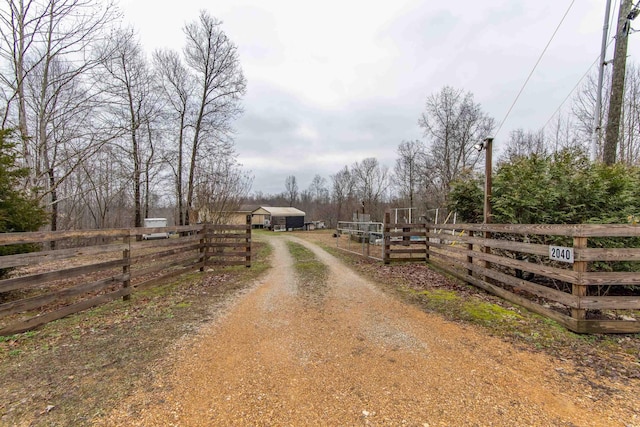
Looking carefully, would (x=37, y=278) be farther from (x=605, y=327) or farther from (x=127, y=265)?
(x=605, y=327)

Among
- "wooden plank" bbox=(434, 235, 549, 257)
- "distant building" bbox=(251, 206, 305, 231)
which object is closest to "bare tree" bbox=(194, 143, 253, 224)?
"wooden plank" bbox=(434, 235, 549, 257)

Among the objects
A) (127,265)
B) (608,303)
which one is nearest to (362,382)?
(608,303)

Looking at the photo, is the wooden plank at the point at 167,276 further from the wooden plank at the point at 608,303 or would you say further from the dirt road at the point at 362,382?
the wooden plank at the point at 608,303

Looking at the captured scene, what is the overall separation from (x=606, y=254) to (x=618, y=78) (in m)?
5.76

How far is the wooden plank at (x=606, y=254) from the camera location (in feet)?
11.8

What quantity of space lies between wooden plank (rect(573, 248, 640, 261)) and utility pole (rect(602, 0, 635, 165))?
4.26m

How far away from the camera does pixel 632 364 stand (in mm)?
2914

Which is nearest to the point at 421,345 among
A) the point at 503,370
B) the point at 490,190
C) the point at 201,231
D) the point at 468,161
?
the point at 503,370

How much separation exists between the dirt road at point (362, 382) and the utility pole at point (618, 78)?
6.48 m

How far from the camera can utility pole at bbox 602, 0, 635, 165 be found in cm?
646

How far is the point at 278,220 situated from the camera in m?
39.0

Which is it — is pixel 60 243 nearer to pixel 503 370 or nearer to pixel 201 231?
pixel 201 231

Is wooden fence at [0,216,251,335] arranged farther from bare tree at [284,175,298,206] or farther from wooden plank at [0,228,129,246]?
bare tree at [284,175,298,206]

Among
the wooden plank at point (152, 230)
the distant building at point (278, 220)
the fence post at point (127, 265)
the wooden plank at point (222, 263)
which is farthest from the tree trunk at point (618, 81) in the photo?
the distant building at point (278, 220)
